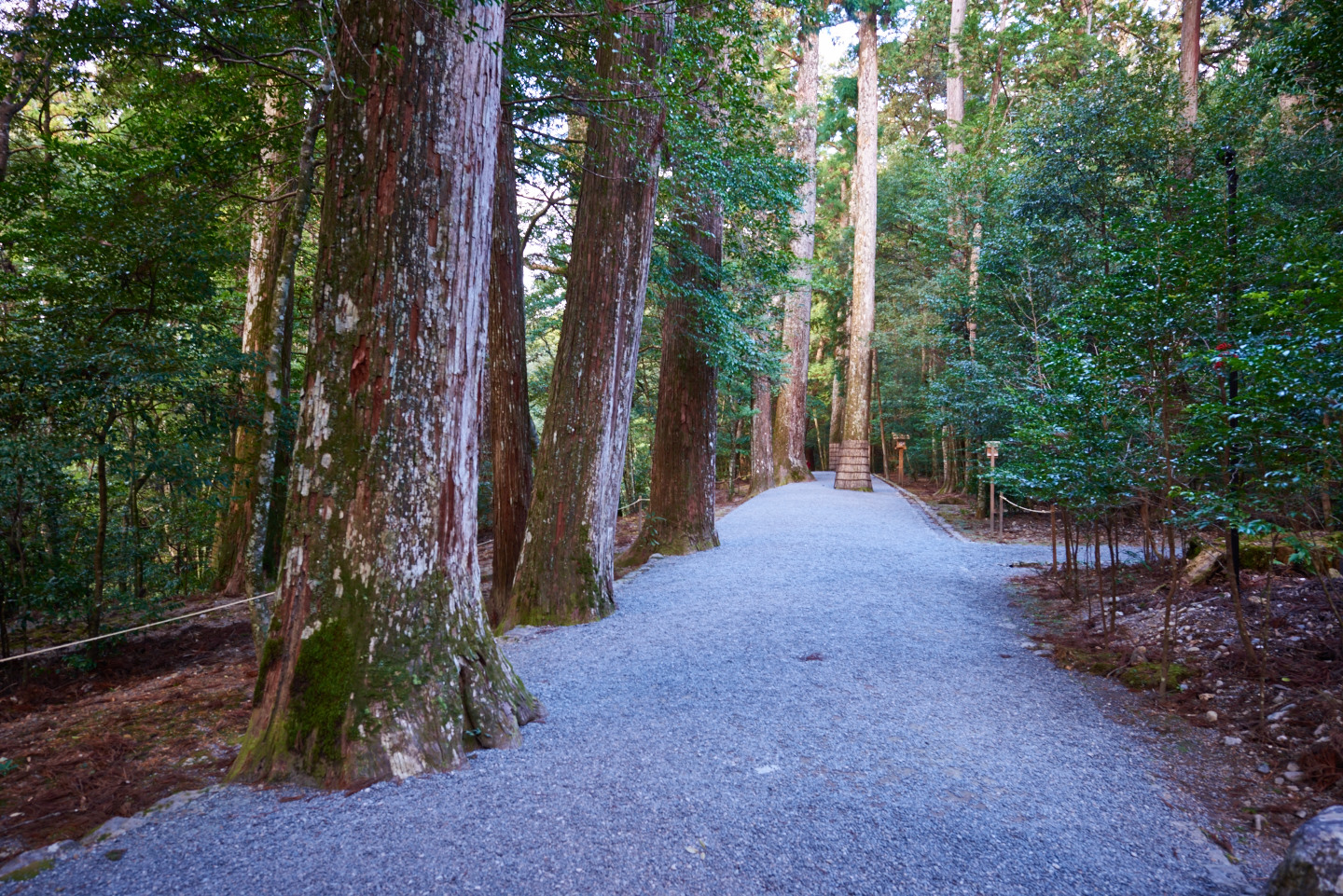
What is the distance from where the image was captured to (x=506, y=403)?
6.87 metres

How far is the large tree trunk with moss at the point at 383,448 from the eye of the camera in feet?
8.91

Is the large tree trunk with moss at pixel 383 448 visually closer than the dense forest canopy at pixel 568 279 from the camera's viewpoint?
Yes

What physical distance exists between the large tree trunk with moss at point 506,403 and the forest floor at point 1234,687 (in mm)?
4775

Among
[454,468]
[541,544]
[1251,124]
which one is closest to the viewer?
[454,468]

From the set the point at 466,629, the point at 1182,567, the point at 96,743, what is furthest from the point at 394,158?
the point at 1182,567

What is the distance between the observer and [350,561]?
2783mm

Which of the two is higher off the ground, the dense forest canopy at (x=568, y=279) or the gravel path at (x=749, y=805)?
the dense forest canopy at (x=568, y=279)

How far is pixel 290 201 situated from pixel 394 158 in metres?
4.28

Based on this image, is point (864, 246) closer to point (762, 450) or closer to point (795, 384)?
point (795, 384)

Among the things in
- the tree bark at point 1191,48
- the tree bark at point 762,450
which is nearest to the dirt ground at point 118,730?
the tree bark at point 762,450

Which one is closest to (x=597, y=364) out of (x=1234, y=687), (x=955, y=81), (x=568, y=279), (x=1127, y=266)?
(x=568, y=279)

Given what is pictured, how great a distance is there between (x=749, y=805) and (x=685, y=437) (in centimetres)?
700

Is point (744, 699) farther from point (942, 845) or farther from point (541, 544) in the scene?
point (541, 544)

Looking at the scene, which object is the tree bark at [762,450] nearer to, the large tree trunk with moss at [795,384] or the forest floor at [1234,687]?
the large tree trunk with moss at [795,384]
